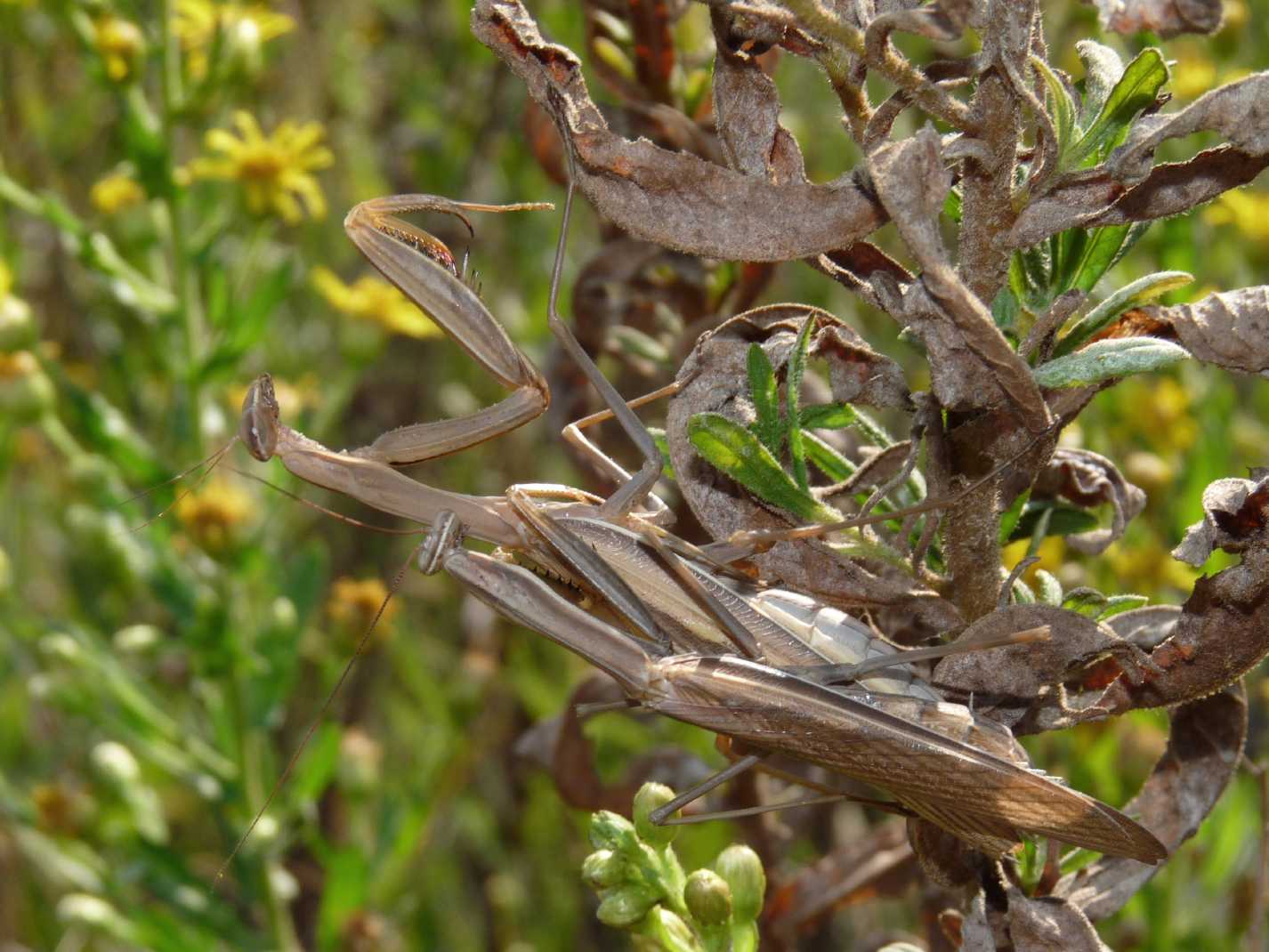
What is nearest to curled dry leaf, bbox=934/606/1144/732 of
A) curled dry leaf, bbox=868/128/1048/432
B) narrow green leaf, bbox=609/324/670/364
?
curled dry leaf, bbox=868/128/1048/432

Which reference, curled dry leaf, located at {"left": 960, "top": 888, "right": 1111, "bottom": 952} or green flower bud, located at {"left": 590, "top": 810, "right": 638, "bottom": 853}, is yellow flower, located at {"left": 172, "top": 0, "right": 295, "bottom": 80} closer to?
green flower bud, located at {"left": 590, "top": 810, "right": 638, "bottom": 853}

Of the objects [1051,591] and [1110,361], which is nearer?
[1110,361]

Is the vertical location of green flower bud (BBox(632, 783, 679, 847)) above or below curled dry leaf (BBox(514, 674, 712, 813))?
above

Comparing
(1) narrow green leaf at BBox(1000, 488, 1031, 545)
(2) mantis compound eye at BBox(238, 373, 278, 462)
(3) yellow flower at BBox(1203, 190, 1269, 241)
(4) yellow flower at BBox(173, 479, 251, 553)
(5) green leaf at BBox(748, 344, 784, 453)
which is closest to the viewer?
(5) green leaf at BBox(748, 344, 784, 453)

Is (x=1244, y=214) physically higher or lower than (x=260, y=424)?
lower

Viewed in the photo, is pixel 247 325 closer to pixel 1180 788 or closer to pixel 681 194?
pixel 681 194

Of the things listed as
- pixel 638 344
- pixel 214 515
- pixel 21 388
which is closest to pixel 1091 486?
pixel 638 344

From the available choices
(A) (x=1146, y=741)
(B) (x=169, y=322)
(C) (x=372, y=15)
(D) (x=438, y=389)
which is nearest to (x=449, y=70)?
(C) (x=372, y=15)
